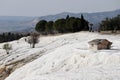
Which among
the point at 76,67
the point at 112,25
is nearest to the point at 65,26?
the point at 112,25

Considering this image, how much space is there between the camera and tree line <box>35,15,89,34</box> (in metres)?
119

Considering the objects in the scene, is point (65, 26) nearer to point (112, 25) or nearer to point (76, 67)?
point (112, 25)

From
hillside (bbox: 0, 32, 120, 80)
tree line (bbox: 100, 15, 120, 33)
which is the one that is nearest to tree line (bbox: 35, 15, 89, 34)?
tree line (bbox: 100, 15, 120, 33)

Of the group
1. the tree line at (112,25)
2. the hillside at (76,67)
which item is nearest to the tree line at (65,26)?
the tree line at (112,25)

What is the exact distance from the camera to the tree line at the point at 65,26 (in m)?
119

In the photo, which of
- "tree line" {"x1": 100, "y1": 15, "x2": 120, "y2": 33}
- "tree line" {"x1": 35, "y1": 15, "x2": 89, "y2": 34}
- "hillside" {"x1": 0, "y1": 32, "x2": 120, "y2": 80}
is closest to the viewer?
"hillside" {"x1": 0, "y1": 32, "x2": 120, "y2": 80}

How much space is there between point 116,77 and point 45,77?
781cm

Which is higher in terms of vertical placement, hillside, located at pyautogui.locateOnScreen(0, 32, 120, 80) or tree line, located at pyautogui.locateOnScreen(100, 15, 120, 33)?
tree line, located at pyautogui.locateOnScreen(100, 15, 120, 33)

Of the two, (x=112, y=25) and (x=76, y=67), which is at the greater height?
(x=112, y=25)

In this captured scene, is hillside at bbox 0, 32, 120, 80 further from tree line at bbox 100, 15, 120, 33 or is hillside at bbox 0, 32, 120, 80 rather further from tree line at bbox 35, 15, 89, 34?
tree line at bbox 35, 15, 89, 34

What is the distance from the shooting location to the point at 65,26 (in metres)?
121

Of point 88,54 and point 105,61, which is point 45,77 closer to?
point 105,61

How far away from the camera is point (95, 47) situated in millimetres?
57188

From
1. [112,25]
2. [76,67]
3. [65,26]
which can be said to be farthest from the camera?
[65,26]
